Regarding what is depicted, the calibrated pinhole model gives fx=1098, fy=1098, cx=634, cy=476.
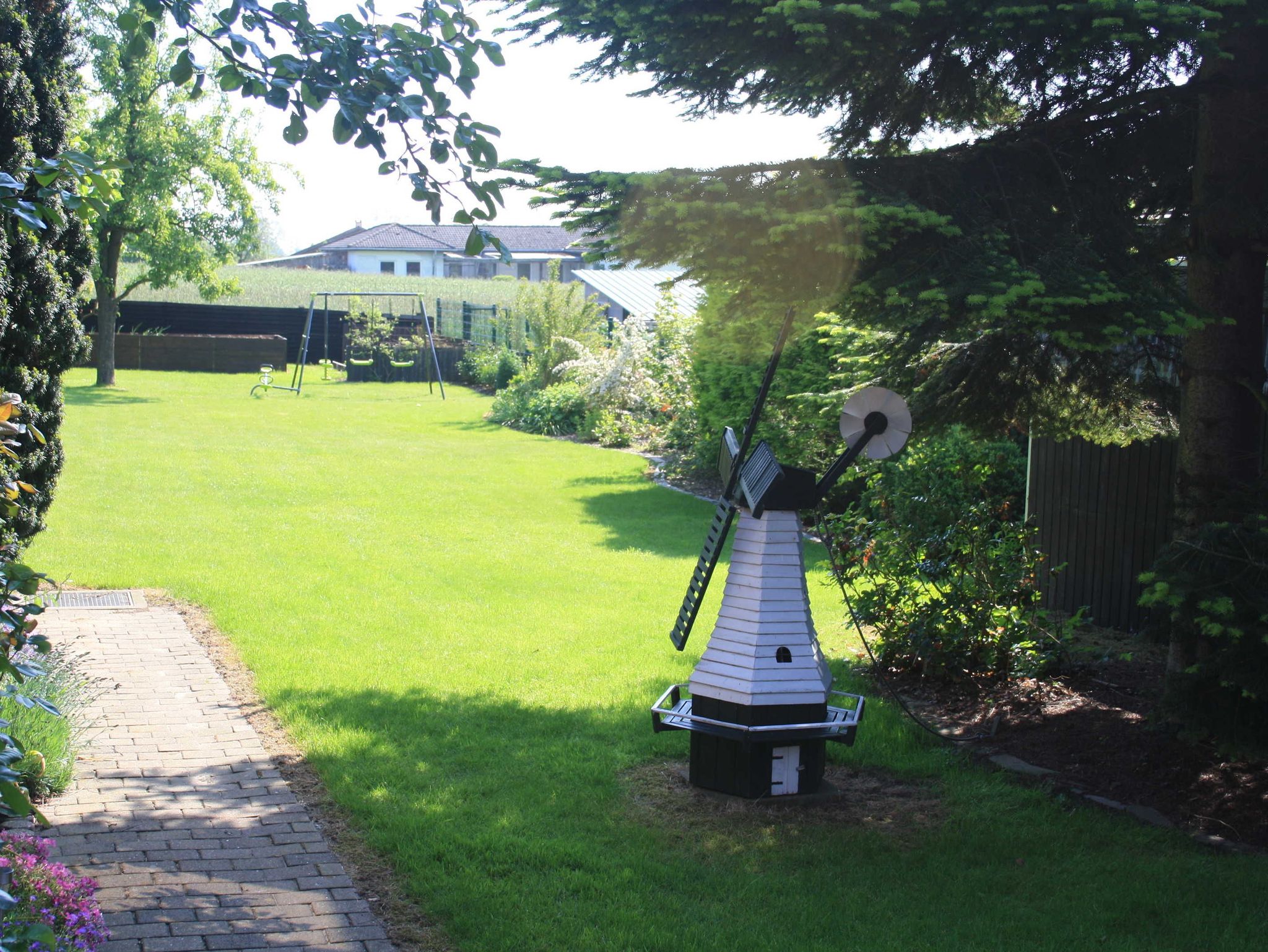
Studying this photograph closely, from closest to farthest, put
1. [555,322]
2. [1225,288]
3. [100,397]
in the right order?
[1225,288]
[100,397]
[555,322]

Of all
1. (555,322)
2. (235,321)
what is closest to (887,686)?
(555,322)

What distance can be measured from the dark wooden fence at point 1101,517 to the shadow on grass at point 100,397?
64.4ft

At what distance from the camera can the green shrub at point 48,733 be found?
512 centimetres

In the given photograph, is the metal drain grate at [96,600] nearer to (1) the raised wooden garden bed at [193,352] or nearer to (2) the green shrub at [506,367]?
(2) the green shrub at [506,367]

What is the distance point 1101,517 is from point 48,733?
7.64 m

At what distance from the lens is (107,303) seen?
27.5 m

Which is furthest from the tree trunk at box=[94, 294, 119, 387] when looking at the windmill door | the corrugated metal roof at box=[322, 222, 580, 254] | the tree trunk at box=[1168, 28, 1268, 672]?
the corrugated metal roof at box=[322, 222, 580, 254]

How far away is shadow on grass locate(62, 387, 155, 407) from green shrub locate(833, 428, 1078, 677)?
19.7m

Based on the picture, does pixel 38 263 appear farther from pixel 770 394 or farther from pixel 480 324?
pixel 480 324

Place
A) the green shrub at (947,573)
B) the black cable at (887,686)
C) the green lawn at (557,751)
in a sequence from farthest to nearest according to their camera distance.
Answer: the green shrub at (947,573) → the black cable at (887,686) → the green lawn at (557,751)

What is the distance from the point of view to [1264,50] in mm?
5625

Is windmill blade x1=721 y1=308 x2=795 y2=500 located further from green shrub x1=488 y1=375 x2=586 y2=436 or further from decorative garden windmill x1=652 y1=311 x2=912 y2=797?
green shrub x1=488 y1=375 x2=586 y2=436

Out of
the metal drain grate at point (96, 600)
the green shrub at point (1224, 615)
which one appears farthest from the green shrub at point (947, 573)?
the metal drain grate at point (96, 600)

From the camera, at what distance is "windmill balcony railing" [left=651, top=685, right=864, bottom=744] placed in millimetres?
5270
